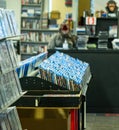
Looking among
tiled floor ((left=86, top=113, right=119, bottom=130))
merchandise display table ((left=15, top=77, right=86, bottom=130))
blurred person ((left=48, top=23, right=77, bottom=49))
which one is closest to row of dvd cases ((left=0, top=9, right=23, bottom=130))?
merchandise display table ((left=15, top=77, right=86, bottom=130))

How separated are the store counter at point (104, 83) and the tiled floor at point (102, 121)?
0.62 feet

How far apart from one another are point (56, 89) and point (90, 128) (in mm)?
2229

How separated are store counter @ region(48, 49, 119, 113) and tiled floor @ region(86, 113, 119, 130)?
0.62 ft

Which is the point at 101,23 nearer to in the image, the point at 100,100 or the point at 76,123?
the point at 100,100

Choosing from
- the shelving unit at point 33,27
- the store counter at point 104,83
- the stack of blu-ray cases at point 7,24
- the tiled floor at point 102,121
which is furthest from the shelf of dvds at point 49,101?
the shelving unit at point 33,27

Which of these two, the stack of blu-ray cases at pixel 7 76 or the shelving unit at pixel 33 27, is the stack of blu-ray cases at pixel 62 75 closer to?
the stack of blu-ray cases at pixel 7 76

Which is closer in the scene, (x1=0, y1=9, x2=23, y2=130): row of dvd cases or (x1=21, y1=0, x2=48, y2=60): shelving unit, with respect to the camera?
(x1=0, y1=9, x2=23, y2=130): row of dvd cases

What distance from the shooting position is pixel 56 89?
4465 millimetres

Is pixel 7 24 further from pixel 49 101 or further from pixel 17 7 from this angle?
pixel 17 7

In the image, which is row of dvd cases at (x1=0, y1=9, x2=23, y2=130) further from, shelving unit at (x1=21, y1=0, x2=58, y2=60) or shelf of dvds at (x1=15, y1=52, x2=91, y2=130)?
shelving unit at (x1=21, y1=0, x2=58, y2=60)

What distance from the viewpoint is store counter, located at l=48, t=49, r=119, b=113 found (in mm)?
7641

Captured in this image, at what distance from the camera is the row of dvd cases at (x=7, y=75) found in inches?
109

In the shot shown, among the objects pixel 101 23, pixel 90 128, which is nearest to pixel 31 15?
pixel 101 23

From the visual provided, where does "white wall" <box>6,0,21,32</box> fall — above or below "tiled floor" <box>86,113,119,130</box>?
above
